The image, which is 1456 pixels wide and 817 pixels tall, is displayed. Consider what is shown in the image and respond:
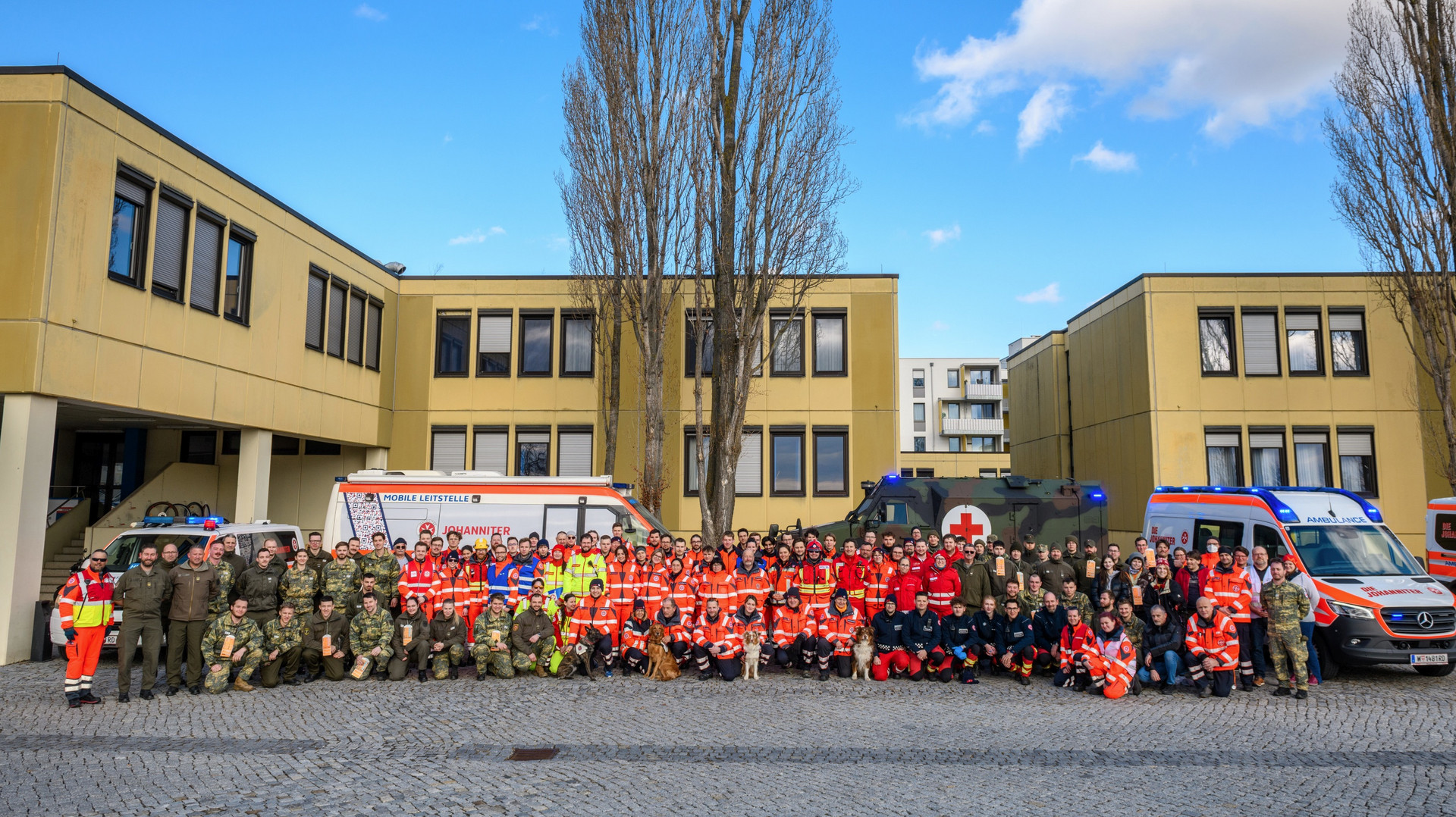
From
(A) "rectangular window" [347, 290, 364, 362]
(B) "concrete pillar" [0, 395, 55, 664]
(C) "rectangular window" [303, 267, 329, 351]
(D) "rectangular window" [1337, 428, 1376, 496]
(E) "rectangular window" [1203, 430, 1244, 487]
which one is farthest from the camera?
(E) "rectangular window" [1203, 430, 1244, 487]

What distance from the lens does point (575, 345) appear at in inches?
846

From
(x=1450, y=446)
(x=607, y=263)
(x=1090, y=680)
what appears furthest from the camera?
(x=607, y=263)

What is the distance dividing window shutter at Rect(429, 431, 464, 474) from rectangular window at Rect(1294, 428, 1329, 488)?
65.9 feet

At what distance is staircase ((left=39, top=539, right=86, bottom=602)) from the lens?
15209 mm

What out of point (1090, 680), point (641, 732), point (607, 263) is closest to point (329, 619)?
point (641, 732)

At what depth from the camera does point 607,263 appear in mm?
19250

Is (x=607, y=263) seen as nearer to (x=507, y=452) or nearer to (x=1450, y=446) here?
(x=507, y=452)

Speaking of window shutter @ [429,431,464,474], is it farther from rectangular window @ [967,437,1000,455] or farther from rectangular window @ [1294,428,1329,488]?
rectangular window @ [967,437,1000,455]

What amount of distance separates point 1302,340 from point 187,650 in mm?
23407

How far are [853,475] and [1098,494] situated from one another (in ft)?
20.2

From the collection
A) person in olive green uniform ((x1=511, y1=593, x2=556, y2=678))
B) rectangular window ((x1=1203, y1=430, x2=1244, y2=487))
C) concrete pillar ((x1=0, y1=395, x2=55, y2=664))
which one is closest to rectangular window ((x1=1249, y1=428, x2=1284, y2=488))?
rectangular window ((x1=1203, y1=430, x2=1244, y2=487))

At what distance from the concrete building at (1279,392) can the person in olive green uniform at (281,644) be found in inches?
729

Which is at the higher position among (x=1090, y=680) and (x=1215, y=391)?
(x=1215, y=391)

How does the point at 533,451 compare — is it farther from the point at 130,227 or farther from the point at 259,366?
the point at 130,227
